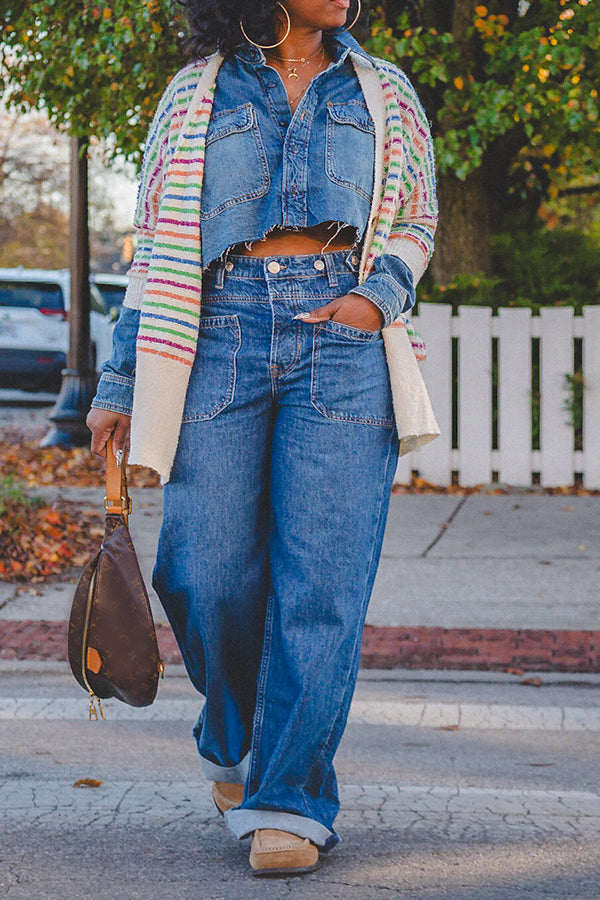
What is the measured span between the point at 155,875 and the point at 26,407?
1482 centimetres

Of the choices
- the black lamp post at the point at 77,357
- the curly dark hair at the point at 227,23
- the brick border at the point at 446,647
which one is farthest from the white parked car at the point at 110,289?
the curly dark hair at the point at 227,23

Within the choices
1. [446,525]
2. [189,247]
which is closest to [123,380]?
[189,247]

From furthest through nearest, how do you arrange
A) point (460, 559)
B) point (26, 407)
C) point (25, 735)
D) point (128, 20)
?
point (26, 407)
point (128, 20)
point (460, 559)
point (25, 735)

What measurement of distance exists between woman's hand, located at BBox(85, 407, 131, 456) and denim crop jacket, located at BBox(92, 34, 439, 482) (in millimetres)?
23

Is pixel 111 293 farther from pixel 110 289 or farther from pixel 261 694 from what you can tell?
pixel 261 694

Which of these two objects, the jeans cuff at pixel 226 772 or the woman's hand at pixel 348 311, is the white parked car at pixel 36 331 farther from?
the woman's hand at pixel 348 311

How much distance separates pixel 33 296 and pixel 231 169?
14.7 metres

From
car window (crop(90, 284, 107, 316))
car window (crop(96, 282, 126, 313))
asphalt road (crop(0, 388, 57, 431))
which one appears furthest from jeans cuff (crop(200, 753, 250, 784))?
car window (crop(96, 282, 126, 313))

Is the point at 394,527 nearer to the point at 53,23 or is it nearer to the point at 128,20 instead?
the point at 128,20

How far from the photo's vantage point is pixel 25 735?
13.6ft

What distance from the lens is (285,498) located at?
281 cm

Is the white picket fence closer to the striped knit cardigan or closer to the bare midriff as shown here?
the striped knit cardigan

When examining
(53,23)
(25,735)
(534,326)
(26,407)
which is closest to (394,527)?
(534,326)

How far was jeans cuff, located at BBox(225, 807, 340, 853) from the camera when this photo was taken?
9.23 feet
